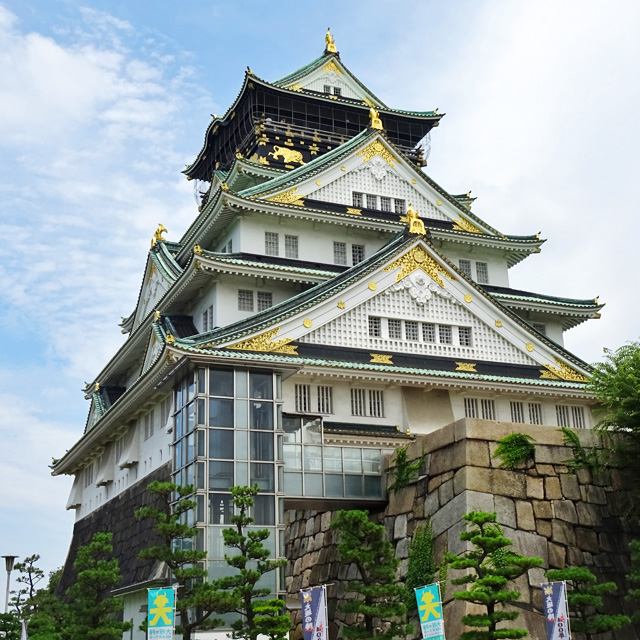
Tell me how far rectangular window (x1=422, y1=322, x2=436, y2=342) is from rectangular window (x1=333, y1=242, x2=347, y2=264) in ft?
18.5

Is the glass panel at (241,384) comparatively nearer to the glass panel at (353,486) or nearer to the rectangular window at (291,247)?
the glass panel at (353,486)

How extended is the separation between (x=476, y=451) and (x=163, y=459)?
37.2 feet

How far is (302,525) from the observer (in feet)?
99.7

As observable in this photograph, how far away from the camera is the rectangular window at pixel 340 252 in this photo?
34562 mm

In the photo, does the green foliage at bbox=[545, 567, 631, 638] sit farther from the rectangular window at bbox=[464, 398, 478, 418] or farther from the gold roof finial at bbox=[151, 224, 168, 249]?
the gold roof finial at bbox=[151, 224, 168, 249]

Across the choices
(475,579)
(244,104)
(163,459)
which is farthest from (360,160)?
(475,579)

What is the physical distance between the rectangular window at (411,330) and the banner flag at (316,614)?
11244 mm

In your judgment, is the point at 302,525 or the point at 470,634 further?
the point at 302,525

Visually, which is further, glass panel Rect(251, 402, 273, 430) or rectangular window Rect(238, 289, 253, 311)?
rectangular window Rect(238, 289, 253, 311)

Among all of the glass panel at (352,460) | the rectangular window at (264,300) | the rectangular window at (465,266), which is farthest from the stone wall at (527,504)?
the rectangular window at (465,266)

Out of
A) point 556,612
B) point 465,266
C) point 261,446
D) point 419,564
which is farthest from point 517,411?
point 556,612

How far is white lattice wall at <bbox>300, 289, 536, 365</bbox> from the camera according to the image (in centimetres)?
2872

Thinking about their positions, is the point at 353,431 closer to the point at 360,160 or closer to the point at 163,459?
the point at 163,459

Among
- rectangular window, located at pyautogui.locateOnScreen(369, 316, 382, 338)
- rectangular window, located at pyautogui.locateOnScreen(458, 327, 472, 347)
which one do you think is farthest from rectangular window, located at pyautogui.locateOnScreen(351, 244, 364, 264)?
rectangular window, located at pyautogui.locateOnScreen(458, 327, 472, 347)
